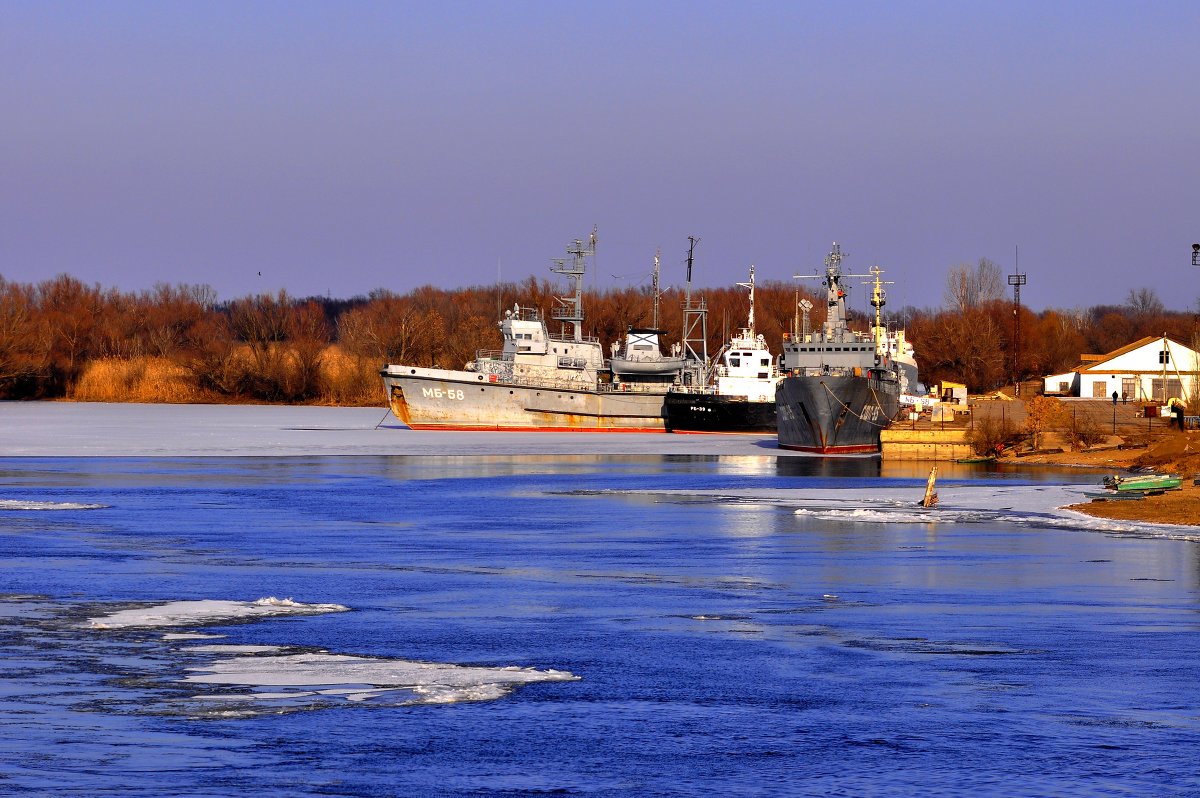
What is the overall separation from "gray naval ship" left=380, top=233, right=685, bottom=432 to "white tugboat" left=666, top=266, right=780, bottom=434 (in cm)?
320

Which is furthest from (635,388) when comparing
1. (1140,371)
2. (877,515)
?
(877,515)

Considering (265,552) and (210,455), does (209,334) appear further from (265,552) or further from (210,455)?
(265,552)

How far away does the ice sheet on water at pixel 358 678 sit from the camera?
48.6ft

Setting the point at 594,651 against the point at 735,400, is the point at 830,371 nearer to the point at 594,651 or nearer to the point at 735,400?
the point at 735,400

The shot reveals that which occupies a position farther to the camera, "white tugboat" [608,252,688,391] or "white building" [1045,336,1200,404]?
"white building" [1045,336,1200,404]

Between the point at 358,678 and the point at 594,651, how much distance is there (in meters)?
3.03

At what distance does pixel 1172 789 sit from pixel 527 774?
16.9 feet

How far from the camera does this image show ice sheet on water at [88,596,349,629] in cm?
1880

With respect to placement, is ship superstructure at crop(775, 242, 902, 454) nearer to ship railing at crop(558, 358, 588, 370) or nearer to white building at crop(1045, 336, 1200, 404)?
ship railing at crop(558, 358, 588, 370)

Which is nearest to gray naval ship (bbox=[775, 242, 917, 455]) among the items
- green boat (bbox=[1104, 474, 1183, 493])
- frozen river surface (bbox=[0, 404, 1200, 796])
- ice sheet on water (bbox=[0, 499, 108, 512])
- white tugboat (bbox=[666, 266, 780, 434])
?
white tugboat (bbox=[666, 266, 780, 434])

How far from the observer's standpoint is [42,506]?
35906 millimetres

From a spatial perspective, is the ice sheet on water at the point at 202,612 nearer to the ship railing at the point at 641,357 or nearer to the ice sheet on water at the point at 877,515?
the ice sheet on water at the point at 877,515

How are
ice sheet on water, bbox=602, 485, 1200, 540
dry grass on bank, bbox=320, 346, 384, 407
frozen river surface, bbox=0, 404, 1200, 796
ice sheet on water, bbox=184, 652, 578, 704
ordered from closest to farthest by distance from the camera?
frozen river surface, bbox=0, 404, 1200, 796 < ice sheet on water, bbox=184, 652, 578, 704 < ice sheet on water, bbox=602, 485, 1200, 540 < dry grass on bank, bbox=320, 346, 384, 407

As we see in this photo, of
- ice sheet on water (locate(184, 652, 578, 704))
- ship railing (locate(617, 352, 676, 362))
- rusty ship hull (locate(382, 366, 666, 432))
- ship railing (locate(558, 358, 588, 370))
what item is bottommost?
ice sheet on water (locate(184, 652, 578, 704))
